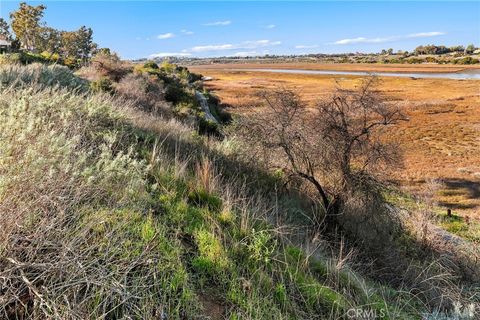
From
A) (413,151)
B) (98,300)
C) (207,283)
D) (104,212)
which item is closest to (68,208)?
(104,212)

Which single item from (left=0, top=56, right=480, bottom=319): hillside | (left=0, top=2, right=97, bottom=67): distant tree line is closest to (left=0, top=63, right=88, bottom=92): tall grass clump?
(left=0, top=56, right=480, bottom=319): hillside

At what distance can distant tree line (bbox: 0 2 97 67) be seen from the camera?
60.6 metres

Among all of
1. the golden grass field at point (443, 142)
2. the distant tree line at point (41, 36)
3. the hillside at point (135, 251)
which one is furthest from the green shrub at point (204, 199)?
the distant tree line at point (41, 36)

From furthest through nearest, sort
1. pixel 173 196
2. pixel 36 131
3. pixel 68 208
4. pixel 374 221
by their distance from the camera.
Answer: pixel 374 221, pixel 173 196, pixel 36 131, pixel 68 208

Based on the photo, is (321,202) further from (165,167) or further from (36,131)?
(36,131)

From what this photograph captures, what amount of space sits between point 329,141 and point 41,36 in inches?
3028

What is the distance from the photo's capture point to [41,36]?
232 feet

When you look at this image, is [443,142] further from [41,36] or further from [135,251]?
[41,36]

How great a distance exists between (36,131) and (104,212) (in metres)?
1.27

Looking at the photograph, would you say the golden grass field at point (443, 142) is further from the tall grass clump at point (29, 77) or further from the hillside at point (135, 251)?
the hillside at point (135, 251)

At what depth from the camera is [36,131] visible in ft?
12.5

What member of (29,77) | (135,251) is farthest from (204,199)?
(29,77)

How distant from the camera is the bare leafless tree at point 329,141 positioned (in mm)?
9844

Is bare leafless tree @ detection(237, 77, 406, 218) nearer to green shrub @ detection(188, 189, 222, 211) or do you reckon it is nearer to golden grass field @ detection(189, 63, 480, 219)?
golden grass field @ detection(189, 63, 480, 219)
